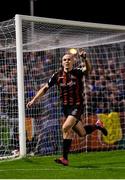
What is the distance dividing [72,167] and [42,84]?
3823 millimetres

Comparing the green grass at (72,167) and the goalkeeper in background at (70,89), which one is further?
the goalkeeper in background at (70,89)

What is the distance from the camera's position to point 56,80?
39.6 ft

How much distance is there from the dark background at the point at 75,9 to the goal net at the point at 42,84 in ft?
29.1

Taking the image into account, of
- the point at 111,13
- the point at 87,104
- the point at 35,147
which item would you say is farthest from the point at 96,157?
the point at 111,13

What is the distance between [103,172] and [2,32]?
4.62 metres

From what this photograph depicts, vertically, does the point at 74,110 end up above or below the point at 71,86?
below

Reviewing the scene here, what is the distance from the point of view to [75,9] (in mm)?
25125

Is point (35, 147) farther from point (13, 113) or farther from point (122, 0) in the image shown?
point (122, 0)

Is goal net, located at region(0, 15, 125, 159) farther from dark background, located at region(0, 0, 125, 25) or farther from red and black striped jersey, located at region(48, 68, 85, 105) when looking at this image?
dark background, located at region(0, 0, 125, 25)

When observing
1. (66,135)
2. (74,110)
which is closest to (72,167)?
(66,135)

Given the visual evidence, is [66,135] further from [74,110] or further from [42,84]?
[42,84]

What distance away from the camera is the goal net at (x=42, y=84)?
1365cm

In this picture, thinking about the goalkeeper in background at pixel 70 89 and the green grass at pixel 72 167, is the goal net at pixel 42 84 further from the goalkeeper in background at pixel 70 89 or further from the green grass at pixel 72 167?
the goalkeeper in background at pixel 70 89

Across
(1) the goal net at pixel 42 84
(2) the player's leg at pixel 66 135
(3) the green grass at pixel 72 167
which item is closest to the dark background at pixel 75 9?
(1) the goal net at pixel 42 84
